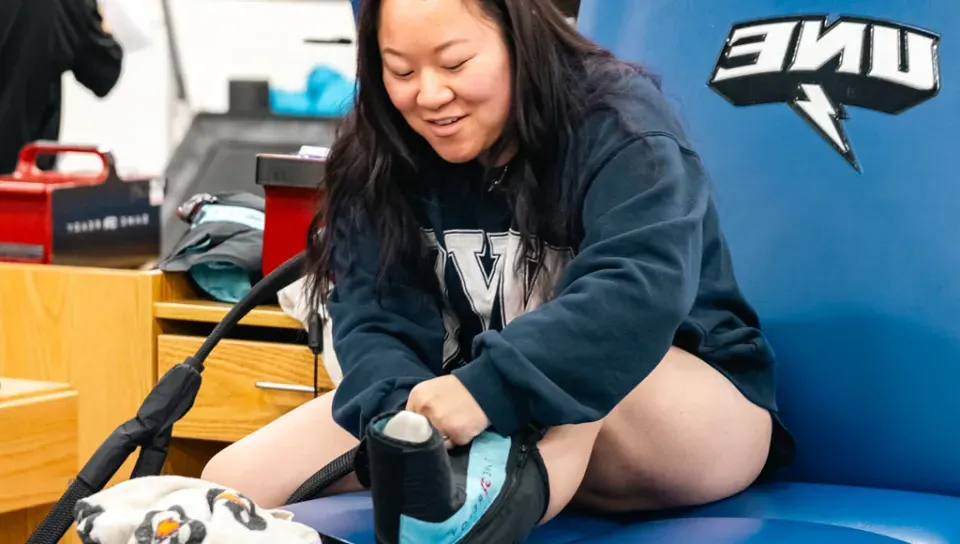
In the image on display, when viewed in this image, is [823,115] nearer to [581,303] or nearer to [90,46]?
[581,303]

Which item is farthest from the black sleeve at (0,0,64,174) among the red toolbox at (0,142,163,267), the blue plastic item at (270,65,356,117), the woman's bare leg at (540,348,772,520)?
the woman's bare leg at (540,348,772,520)

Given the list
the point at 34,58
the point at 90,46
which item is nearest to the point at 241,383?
the point at 34,58

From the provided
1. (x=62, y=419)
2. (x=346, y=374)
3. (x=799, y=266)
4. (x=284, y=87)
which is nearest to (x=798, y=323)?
(x=799, y=266)

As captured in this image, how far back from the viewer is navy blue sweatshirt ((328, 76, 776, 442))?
0.72 metres

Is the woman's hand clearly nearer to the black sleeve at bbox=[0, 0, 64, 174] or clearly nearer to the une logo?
the une logo

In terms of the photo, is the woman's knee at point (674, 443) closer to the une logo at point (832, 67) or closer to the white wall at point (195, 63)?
the une logo at point (832, 67)

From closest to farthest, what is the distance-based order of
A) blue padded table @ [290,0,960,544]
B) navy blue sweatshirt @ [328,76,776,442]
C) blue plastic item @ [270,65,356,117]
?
navy blue sweatshirt @ [328,76,776,442]
blue padded table @ [290,0,960,544]
blue plastic item @ [270,65,356,117]

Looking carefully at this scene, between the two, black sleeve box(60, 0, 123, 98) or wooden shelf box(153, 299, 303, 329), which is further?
black sleeve box(60, 0, 123, 98)

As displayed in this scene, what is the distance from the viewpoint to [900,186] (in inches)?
38.6

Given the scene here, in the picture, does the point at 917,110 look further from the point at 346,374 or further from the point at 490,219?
the point at 346,374

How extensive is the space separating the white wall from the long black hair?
1352 mm

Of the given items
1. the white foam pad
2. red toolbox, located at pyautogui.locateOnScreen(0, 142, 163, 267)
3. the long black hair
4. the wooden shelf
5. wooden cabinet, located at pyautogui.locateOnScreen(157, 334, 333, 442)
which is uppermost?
the long black hair

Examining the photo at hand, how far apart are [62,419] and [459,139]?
53 centimetres

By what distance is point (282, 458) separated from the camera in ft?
2.98
